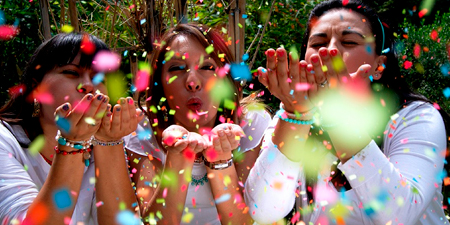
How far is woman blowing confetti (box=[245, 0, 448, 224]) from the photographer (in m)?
1.25

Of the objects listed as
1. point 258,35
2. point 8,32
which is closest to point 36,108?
point 258,35

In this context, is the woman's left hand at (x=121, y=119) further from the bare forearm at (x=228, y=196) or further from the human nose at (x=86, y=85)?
the bare forearm at (x=228, y=196)

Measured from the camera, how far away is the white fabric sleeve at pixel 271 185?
1408 mm

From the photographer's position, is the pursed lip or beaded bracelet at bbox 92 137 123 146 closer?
beaded bracelet at bbox 92 137 123 146

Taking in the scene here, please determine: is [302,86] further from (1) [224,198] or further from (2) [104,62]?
(2) [104,62]

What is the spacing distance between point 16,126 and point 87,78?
375 mm

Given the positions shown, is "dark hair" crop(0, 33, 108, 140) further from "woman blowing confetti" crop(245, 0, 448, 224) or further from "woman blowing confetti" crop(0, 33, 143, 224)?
"woman blowing confetti" crop(245, 0, 448, 224)

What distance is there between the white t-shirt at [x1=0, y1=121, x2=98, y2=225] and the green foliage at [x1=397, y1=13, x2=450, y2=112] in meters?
3.02

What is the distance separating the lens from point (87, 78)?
63.3 inches

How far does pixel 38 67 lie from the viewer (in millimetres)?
1650

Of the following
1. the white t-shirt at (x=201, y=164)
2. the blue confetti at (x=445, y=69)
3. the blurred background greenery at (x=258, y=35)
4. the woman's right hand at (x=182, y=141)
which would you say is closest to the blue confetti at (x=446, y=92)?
the blurred background greenery at (x=258, y=35)

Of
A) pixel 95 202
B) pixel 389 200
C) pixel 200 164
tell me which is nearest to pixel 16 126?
pixel 95 202

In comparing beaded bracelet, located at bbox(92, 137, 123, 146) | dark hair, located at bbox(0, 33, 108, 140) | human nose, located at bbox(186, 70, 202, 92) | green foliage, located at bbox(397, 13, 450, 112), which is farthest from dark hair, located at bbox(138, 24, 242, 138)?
green foliage, located at bbox(397, 13, 450, 112)

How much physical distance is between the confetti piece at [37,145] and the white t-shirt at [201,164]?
0.36 metres
